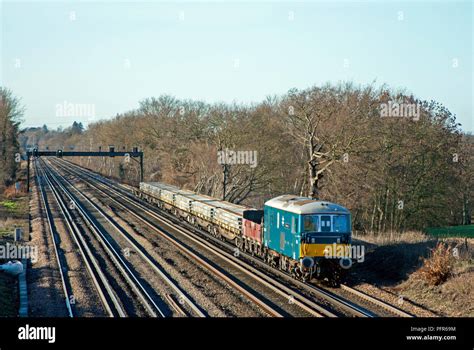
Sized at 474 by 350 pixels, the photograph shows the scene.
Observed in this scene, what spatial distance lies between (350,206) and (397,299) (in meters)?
17.6

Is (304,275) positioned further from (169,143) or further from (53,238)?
(169,143)

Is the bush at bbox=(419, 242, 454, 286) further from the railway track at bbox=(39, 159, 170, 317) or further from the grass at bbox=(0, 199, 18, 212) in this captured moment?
the grass at bbox=(0, 199, 18, 212)

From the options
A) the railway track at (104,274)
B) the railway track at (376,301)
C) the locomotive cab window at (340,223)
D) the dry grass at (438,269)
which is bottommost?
the railway track at (104,274)

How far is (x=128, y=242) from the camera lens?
25.2 meters

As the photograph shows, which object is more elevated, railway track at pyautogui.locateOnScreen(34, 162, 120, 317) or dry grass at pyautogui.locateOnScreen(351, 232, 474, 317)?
dry grass at pyautogui.locateOnScreen(351, 232, 474, 317)

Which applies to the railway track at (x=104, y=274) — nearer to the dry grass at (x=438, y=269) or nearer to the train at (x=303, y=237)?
the train at (x=303, y=237)

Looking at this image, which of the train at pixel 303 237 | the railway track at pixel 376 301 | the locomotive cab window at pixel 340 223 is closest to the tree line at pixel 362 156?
the train at pixel 303 237

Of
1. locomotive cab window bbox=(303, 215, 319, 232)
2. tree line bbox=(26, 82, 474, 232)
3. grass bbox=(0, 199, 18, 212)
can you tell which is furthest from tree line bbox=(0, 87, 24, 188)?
locomotive cab window bbox=(303, 215, 319, 232)

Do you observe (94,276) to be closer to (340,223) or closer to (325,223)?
(325,223)

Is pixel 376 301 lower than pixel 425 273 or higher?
lower

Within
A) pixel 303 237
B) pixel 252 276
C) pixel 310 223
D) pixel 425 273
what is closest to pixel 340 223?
pixel 310 223

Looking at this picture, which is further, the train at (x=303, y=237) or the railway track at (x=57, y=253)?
the train at (x=303, y=237)

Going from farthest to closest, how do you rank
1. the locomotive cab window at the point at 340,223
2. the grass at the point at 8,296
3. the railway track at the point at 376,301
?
the locomotive cab window at the point at 340,223 < the grass at the point at 8,296 < the railway track at the point at 376,301
